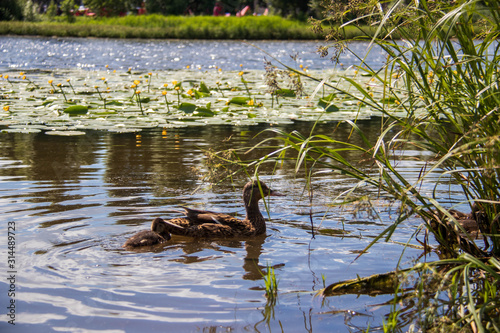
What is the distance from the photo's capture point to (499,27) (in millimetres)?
3312

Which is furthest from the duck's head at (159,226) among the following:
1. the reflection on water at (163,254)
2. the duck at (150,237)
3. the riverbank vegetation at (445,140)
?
the riverbank vegetation at (445,140)

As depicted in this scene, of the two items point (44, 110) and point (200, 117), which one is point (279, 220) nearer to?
point (200, 117)

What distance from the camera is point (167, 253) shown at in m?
4.41

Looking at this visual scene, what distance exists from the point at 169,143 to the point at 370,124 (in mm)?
3694

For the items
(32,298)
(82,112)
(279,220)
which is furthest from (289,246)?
(82,112)

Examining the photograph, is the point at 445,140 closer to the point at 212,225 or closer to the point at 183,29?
the point at 212,225

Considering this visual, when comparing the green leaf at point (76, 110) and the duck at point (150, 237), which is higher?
the green leaf at point (76, 110)

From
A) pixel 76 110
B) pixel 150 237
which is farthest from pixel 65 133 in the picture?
pixel 150 237

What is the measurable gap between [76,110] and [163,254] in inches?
251

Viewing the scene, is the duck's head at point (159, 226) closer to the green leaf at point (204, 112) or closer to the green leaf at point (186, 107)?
the green leaf at point (204, 112)

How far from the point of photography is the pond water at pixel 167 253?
10.6 feet

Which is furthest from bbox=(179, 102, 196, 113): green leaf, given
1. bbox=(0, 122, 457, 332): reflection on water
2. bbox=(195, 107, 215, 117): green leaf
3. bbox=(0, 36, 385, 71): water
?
bbox=(0, 36, 385, 71): water

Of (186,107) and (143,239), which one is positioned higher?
(186,107)

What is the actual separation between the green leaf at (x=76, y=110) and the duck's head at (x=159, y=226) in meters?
5.94
